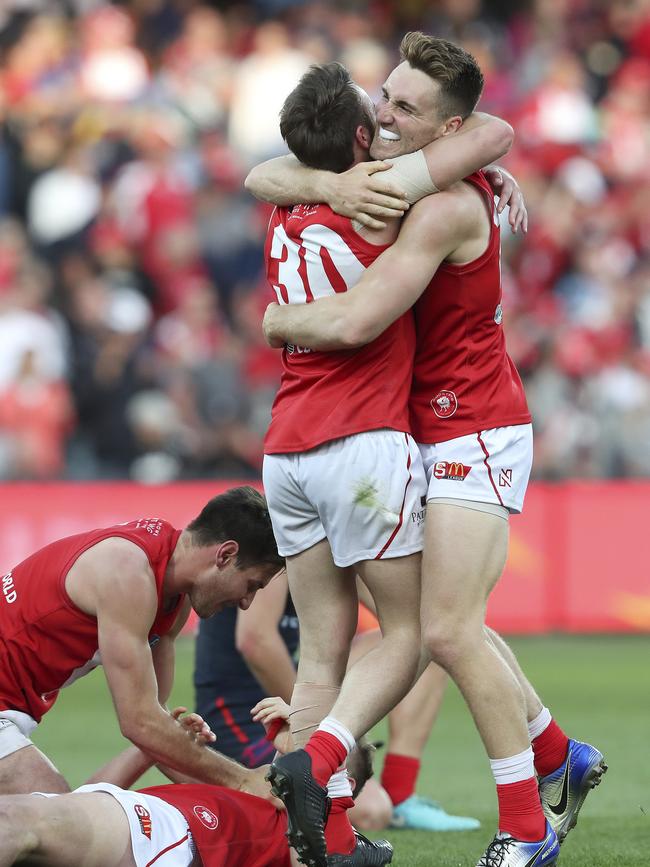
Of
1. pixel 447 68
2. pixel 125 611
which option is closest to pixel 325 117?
pixel 447 68

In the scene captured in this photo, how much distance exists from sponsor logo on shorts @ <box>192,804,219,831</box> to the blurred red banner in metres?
7.66

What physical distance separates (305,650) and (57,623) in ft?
2.75

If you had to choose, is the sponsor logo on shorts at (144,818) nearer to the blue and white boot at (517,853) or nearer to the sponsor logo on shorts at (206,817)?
the sponsor logo on shorts at (206,817)

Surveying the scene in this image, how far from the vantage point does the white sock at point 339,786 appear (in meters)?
4.95

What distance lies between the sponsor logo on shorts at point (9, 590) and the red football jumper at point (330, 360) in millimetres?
1031

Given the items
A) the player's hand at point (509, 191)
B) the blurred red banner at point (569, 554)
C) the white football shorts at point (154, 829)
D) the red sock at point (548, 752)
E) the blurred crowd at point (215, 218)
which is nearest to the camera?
the white football shorts at point (154, 829)

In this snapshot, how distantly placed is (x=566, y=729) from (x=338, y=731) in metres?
4.05

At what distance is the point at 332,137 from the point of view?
509 centimetres

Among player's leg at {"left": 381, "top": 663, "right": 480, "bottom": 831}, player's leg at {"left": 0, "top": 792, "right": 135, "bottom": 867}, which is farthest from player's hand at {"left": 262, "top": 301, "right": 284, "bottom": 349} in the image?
player's leg at {"left": 381, "top": 663, "right": 480, "bottom": 831}

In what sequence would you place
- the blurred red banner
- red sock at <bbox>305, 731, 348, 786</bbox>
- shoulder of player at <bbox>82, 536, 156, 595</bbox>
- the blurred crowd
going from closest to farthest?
red sock at <bbox>305, 731, 348, 786</bbox> < shoulder of player at <bbox>82, 536, 156, 595</bbox> < the blurred red banner < the blurred crowd

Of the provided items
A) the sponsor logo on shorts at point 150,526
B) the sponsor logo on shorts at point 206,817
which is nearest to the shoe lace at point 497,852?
the sponsor logo on shorts at point 206,817

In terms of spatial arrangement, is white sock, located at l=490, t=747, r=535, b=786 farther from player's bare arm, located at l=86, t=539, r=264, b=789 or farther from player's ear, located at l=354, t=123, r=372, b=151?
player's ear, located at l=354, t=123, r=372, b=151

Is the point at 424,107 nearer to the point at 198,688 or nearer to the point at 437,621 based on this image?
the point at 437,621

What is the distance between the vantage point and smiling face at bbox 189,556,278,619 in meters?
5.26
